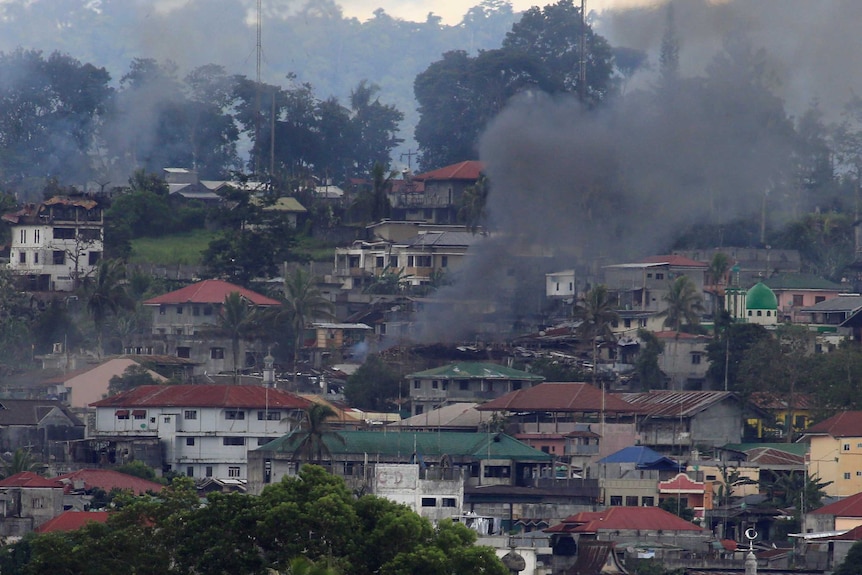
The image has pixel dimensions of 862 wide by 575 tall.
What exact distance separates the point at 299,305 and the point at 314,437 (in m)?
20.7

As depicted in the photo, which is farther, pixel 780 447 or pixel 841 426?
pixel 780 447

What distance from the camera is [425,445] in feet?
253

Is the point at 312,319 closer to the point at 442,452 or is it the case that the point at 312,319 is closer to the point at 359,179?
the point at 442,452

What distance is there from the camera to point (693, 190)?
109 meters

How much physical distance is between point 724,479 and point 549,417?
7.82 meters

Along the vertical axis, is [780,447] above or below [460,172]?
below

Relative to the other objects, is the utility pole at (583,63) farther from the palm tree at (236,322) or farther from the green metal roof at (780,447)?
the green metal roof at (780,447)

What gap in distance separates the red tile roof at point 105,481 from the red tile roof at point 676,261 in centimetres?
3284

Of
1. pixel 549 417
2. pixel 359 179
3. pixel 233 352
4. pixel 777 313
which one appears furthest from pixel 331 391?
pixel 359 179

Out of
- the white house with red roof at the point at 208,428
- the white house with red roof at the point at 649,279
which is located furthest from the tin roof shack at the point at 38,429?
the white house with red roof at the point at 649,279

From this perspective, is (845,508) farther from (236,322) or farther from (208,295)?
(208,295)

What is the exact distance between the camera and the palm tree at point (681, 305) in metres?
94.4

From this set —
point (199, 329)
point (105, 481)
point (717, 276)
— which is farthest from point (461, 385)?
point (105, 481)

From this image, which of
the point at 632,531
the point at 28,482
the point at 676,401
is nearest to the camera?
the point at 632,531
